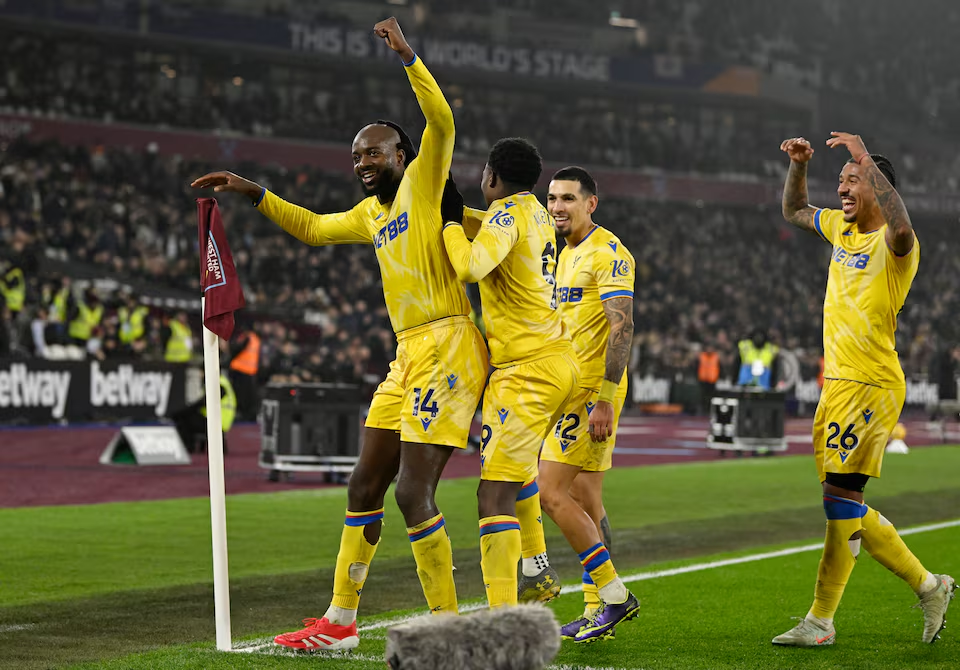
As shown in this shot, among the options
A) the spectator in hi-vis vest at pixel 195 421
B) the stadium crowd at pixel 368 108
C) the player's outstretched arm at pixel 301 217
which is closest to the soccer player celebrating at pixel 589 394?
the player's outstretched arm at pixel 301 217

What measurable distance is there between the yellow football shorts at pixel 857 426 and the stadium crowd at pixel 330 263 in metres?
14.3

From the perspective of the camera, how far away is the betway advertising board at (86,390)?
22.1 metres

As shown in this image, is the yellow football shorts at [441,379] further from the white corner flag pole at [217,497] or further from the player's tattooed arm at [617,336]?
the player's tattooed arm at [617,336]

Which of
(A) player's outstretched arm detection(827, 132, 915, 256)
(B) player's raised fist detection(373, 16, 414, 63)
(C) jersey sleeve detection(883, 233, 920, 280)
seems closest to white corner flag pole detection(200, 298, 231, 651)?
(B) player's raised fist detection(373, 16, 414, 63)

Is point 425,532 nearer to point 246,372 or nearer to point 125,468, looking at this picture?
point 125,468

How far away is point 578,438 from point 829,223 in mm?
1838

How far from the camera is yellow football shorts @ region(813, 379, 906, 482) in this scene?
6.71 metres

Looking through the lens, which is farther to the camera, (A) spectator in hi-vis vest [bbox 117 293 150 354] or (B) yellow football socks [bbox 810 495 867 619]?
(A) spectator in hi-vis vest [bbox 117 293 150 354]

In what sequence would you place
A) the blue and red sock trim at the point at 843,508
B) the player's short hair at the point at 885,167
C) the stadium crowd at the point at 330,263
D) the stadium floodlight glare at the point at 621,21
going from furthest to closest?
1. the stadium floodlight glare at the point at 621,21
2. the stadium crowd at the point at 330,263
3. the player's short hair at the point at 885,167
4. the blue and red sock trim at the point at 843,508

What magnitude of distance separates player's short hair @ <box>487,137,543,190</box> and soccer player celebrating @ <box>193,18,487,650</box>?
0.24 m

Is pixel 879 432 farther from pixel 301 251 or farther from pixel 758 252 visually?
pixel 758 252

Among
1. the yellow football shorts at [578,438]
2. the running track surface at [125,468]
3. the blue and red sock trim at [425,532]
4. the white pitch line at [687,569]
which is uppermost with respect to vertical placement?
the yellow football shorts at [578,438]

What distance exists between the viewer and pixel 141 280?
3216 centimetres

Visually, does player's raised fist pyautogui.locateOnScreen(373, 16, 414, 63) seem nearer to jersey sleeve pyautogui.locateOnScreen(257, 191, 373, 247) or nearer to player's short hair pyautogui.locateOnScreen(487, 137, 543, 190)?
player's short hair pyautogui.locateOnScreen(487, 137, 543, 190)
